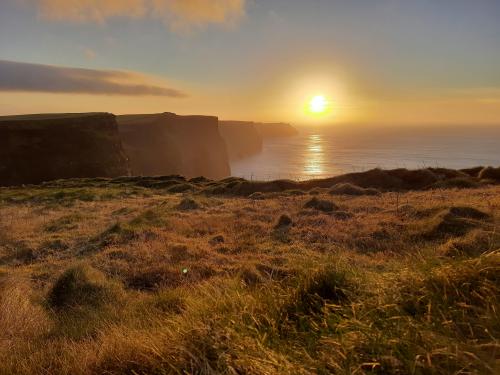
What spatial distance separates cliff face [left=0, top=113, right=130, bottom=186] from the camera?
2362 inches

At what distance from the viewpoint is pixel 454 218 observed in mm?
12047

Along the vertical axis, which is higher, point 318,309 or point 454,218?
point 318,309

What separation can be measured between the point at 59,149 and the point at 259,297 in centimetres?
6824

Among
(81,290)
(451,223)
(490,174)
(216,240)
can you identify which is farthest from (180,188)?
(81,290)

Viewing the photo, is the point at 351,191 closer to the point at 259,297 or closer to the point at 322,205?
the point at 322,205

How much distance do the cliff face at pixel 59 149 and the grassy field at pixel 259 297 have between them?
51784 millimetres

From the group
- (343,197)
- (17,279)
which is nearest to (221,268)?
(17,279)

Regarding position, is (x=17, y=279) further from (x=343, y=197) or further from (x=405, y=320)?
(x=343, y=197)

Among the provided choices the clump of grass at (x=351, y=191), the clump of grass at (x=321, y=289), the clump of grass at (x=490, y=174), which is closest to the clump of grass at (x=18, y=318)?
the clump of grass at (x=321, y=289)

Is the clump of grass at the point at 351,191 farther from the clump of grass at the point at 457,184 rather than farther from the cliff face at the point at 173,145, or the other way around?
→ the cliff face at the point at 173,145

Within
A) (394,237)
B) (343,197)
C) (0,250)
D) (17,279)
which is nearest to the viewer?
(17,279)

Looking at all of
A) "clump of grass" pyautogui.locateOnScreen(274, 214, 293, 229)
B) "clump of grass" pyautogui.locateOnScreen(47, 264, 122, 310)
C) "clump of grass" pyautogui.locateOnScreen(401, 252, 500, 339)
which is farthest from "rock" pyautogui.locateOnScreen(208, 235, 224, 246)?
"clump of grass" pyautogui.locateOnScreen(401, 252, 500, 339)

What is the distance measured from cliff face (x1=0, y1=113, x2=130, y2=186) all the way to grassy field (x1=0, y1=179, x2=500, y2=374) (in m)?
51.8

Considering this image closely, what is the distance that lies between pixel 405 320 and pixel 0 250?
1363 cm
